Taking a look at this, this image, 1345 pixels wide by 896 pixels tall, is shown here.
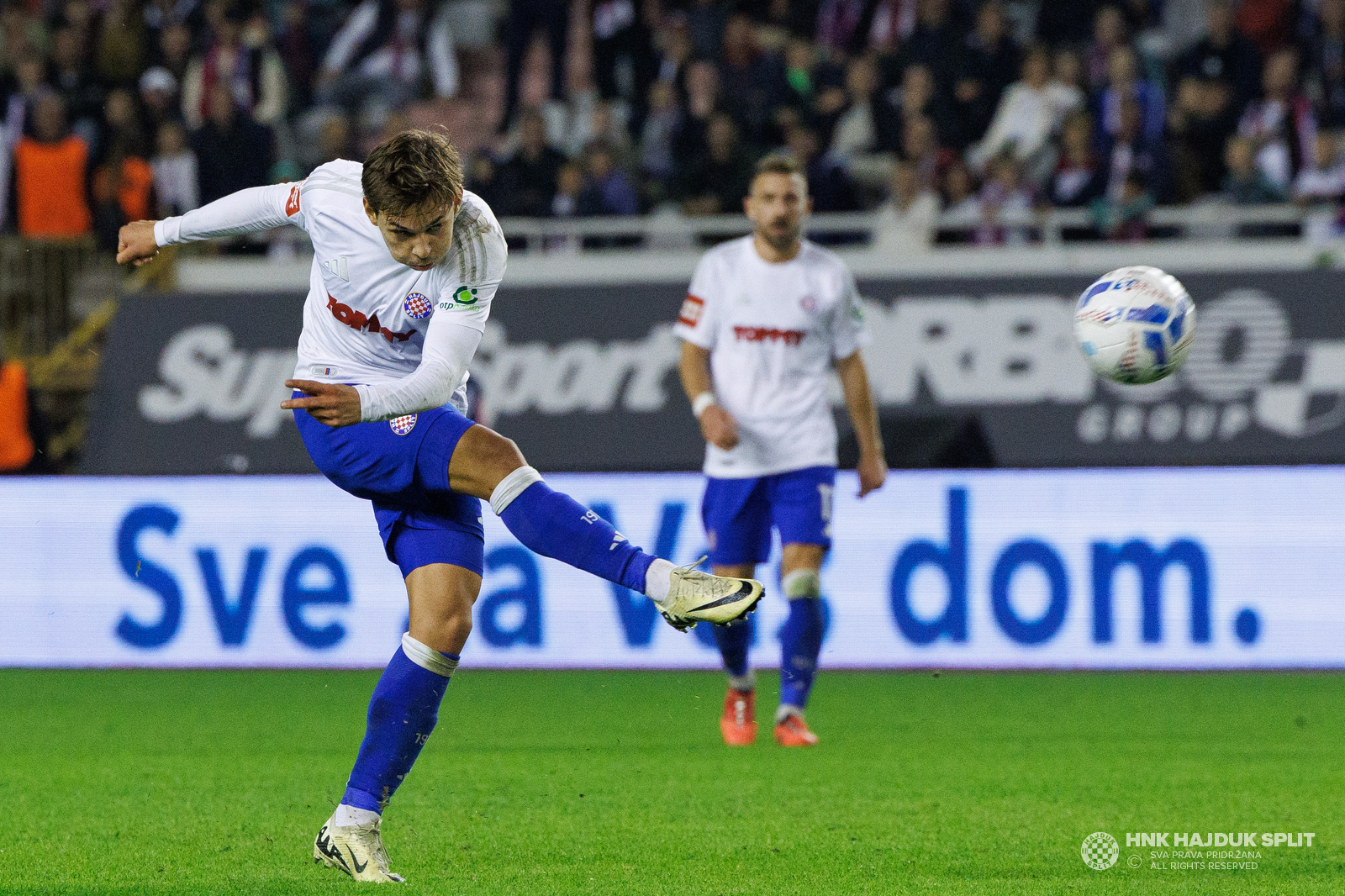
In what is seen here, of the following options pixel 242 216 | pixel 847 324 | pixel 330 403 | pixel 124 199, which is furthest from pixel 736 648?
pixel 124 199

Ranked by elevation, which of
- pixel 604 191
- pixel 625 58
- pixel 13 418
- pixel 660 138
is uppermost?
pixel 625 58

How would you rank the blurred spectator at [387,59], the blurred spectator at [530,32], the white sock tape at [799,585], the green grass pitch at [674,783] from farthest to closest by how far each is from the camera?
1. the blurred spectator at [387,59]
2. the blurred spectator at [530,32]
3. the white sock tape at [799,585]
4. the green grass pitch at [674,783]

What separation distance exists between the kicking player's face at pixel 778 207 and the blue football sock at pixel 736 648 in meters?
1.64

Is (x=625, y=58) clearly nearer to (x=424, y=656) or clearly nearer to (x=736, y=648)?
(x=736, y=648)

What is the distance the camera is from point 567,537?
470 cm

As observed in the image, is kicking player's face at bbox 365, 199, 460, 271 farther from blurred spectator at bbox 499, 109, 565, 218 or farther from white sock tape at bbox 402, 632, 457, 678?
blurred spectator at bbox 499, 109, 565, 218

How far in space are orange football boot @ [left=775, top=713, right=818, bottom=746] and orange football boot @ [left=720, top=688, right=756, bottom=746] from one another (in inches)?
7.7

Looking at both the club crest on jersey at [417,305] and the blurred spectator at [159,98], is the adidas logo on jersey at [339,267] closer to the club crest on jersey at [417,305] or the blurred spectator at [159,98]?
the club crest on jersey at [417,305]

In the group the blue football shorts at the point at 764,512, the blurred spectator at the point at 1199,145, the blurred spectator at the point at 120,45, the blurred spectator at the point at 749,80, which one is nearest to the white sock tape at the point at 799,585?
the blue football shorts at the point at 764,512

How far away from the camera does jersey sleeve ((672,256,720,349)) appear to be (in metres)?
7.82

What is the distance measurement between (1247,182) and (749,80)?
4.06m

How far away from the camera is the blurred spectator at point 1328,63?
13.6 meters

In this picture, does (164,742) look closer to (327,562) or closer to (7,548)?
(327,562)

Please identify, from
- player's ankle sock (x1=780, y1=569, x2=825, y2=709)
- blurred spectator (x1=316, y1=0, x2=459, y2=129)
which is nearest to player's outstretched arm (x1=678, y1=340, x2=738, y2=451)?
player's ankle sock (x1=780, y1=569, x2=825, y2=709)
